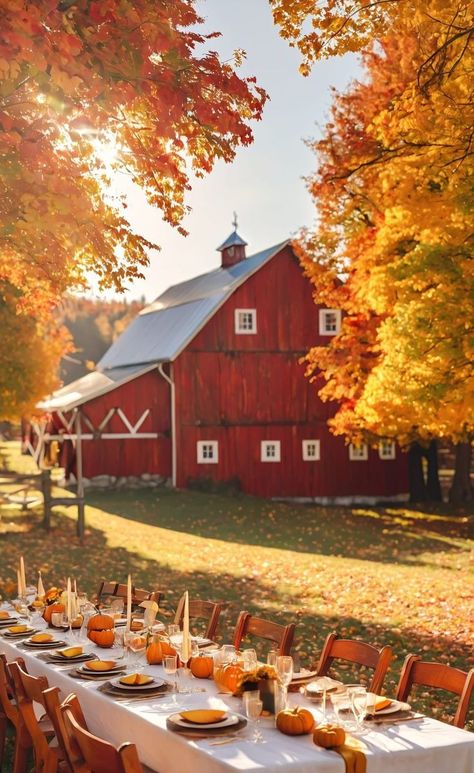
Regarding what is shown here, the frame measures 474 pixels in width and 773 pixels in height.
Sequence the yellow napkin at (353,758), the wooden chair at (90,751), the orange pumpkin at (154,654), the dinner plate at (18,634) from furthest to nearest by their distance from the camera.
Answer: the dinner plate at (18,634), the orange pumpkin at (154,654), the yellow napkin at (353,758), the wooden chair at (90,751)

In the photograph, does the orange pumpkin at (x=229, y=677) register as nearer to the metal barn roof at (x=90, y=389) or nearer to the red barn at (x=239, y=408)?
the metal barn roof at (x=90, y=389)

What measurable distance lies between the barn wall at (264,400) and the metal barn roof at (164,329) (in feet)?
1.48

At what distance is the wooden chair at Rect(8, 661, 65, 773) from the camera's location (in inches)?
215

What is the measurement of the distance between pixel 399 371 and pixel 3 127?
11476 mm

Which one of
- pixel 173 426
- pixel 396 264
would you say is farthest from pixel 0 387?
pixel 396 264

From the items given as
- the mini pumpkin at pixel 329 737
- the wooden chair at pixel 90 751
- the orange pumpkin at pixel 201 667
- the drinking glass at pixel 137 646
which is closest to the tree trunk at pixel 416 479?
the drinking glass at pixel 137 646

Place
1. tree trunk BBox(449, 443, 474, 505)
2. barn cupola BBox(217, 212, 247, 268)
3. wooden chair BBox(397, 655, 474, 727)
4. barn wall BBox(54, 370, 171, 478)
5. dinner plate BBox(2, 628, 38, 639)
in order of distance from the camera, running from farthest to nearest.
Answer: barn cupola BBox(217, 212, 247, 268) < barn wall BBox(54, 370, 171, 478) < tree trunk BBox(449, 443, 474, 505) < dinner plate BBox(2, 628, 38, 639) < wooden chair BBox(397, 655, 474, 727)

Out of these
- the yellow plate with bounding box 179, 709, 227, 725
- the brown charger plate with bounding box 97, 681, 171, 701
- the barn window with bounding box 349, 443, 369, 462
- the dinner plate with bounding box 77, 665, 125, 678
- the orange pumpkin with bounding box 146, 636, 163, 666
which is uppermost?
the barn window with bounding box 349, 443, 369, 462

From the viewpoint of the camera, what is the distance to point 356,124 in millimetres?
22969

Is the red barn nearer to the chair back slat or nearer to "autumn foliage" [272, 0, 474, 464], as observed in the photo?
"autumn foliage" [272, 0, 474, 464]

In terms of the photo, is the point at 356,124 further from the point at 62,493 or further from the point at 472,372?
the point at 62,493

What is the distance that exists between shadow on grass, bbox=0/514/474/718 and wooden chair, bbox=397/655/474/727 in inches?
124

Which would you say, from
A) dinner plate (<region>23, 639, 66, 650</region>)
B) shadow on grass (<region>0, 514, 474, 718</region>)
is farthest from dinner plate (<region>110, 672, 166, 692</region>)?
shadow on grass (<region>0, 514, 474, 718</region>)

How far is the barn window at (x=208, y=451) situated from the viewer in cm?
3225
